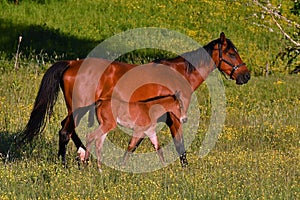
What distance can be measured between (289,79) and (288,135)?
10.0 metres

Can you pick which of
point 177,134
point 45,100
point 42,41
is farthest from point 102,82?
point 42,41

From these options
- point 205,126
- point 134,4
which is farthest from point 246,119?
point 134,4

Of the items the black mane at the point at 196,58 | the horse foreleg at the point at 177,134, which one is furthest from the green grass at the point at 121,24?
the horse foreleg at the point at 177,134

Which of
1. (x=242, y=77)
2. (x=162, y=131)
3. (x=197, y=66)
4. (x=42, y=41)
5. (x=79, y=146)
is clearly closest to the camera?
(x=79, y=146)

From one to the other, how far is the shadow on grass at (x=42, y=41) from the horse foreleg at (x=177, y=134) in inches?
549

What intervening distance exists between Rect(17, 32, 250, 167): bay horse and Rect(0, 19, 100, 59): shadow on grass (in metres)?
13.4

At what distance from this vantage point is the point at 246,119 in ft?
A: 47.5

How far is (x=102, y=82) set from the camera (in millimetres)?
11125

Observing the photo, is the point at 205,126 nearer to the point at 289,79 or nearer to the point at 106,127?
the point at 106,127

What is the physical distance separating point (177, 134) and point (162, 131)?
205cm

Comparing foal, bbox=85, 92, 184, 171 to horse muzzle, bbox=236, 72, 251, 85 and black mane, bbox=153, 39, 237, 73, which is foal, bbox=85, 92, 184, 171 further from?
horse muzzle, bbox=236, 72, 251, 85

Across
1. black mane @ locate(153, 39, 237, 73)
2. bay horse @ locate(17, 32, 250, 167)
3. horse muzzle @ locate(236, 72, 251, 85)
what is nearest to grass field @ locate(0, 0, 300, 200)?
bay horse @ locate(17, 32, 250, 167)

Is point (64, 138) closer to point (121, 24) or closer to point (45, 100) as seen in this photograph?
point (45, 100)

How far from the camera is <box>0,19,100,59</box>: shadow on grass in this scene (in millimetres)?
25203
